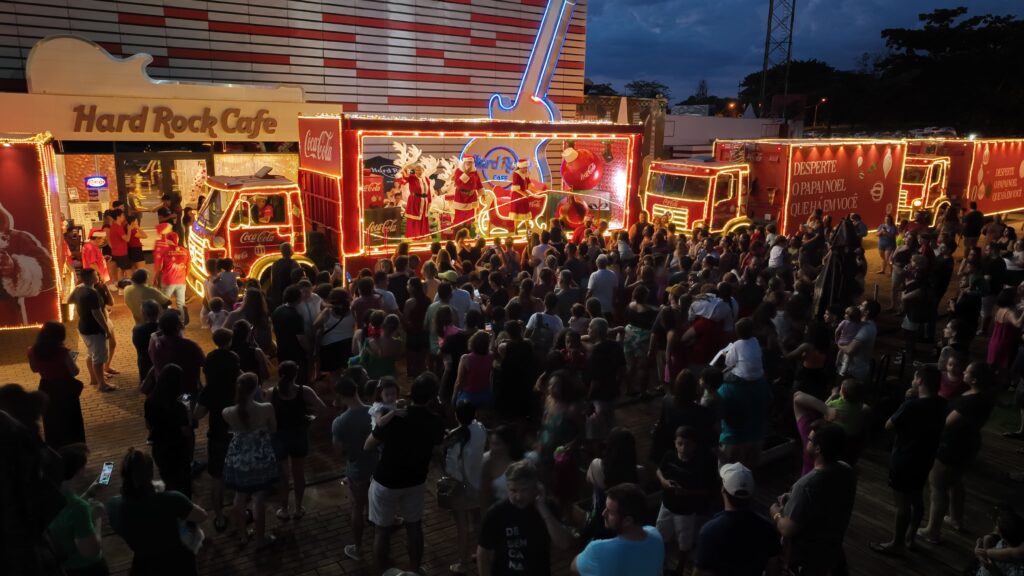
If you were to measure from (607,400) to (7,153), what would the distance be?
848 cm

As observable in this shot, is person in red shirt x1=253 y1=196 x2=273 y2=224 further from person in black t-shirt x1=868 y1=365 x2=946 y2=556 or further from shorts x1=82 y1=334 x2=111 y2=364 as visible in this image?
person in black t-shirt x1=868 y1=365 x2=946 y2=556

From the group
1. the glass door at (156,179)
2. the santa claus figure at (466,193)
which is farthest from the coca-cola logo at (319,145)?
the glass door at (156,179)

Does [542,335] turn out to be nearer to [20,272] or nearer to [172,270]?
[172,270]

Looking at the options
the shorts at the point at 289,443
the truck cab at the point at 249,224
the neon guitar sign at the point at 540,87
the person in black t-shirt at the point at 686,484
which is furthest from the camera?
the neon guitar sign at the point at 540,87

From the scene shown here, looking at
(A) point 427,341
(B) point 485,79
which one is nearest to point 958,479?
(A) point 427,341

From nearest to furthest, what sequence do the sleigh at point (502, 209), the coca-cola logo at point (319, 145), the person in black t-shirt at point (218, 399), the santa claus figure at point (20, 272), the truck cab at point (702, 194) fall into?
the person in black t-shirt at point (218, 399) < the santa claus figure at point (20, 272) < the coca-cola logo at point (319, 145) < the sleigh at point (502, 209) < the truck cab at point (702, 194)

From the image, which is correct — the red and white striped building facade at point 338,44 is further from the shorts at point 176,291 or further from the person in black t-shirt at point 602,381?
the person in black t-shirt at point 602,381

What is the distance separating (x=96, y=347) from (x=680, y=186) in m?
13.1

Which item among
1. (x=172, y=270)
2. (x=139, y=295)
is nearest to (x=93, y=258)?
(x=172, y=270)

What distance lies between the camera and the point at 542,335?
6.81 m

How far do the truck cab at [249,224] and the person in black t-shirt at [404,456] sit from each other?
7080 mm

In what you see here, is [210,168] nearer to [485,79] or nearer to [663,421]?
[485,79]

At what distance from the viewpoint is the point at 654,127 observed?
28.7m

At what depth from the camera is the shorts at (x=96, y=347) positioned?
7.96 m
